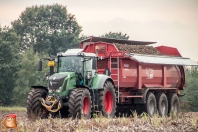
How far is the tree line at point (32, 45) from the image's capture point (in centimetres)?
5594

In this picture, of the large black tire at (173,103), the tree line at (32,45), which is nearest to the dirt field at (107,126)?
the large black tire at (173,103)

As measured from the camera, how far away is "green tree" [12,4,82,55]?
66.4 meters

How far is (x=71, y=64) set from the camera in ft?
66.9

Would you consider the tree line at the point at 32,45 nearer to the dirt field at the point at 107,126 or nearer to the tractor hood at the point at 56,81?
the tractor hood at the point at 56,81

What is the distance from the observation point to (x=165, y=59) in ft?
86.3

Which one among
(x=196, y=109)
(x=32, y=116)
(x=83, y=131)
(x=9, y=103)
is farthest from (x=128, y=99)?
(x=9, y=103)

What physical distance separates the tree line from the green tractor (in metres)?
25.4

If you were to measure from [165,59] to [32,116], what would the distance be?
10.4 metres

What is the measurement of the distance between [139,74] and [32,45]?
44.2 m

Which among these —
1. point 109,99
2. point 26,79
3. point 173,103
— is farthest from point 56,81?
point 26,79

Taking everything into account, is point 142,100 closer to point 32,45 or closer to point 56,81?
point 56,81

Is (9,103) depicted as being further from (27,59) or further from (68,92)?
(68,92)

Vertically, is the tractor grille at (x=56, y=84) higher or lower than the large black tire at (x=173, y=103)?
higher

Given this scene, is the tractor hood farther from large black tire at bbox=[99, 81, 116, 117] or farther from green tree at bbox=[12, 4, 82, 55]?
green tree at bbox=[12, 4, 82, 55]
